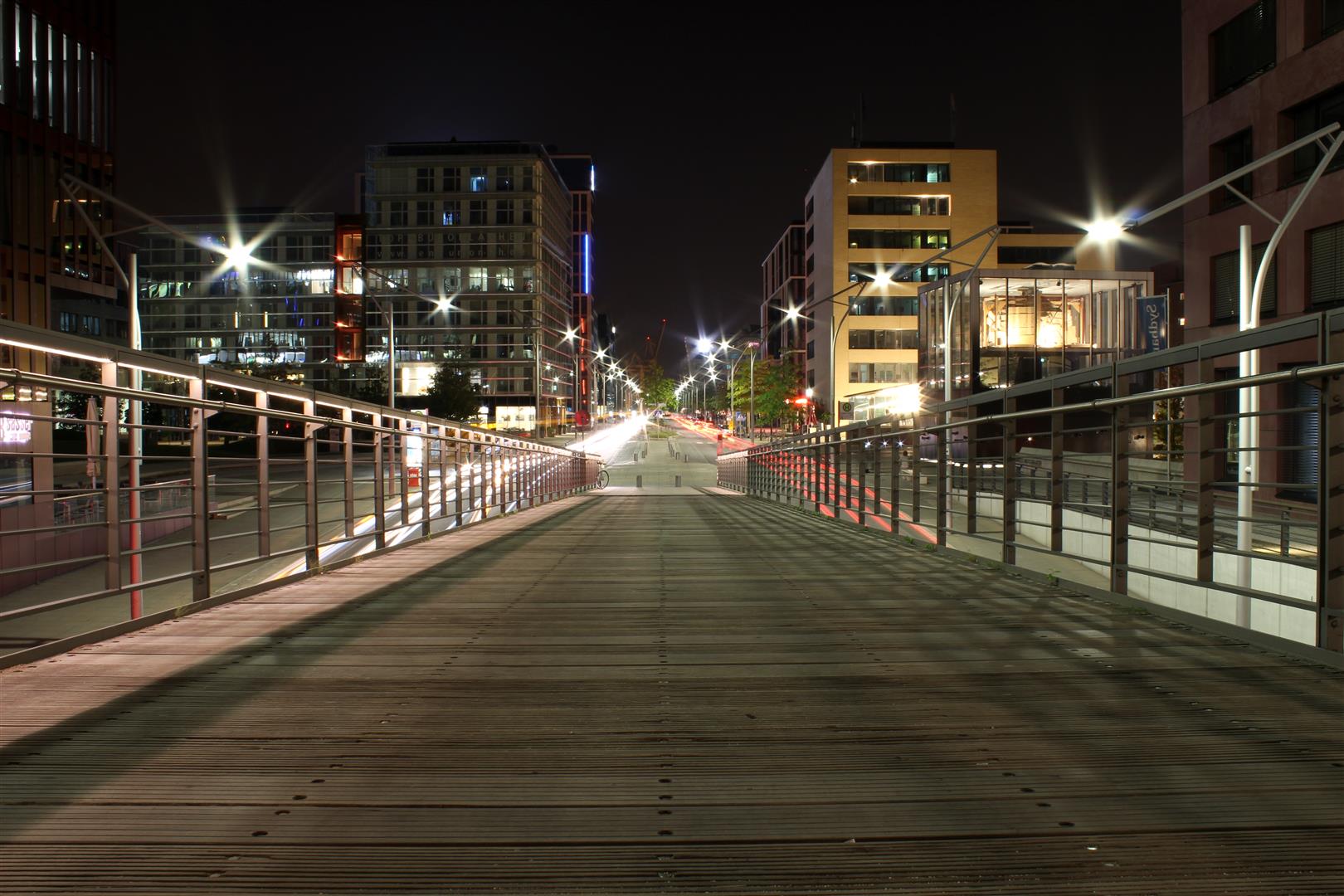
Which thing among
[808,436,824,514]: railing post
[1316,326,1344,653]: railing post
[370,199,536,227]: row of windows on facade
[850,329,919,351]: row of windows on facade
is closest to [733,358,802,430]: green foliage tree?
[850,329,919,351]: row of windows on facade

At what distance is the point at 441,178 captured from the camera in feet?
316

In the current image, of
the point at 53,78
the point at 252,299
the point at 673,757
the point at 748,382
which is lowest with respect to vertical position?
the point at 673,757

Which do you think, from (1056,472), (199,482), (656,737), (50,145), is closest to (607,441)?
(50,145)

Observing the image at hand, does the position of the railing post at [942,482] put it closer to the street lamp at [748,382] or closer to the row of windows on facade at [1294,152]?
the row of windows on facade at [1294,152]

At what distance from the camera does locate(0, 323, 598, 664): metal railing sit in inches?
187

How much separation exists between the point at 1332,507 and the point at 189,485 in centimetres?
581

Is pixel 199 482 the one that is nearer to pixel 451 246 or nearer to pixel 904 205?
pixel 904 205

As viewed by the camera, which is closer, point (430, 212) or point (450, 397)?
point (450, 397)

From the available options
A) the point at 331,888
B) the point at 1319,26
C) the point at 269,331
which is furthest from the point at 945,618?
the point at 269,331

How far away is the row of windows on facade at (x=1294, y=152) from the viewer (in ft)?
75.8

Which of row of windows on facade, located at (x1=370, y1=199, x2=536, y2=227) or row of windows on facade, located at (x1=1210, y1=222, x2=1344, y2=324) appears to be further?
row of windows on facade, located at (x1=370, y1=199, x2=536, y2=227)

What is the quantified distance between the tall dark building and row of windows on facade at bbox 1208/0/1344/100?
3501 cm

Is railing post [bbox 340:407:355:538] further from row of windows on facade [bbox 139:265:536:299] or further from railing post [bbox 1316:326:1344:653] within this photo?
row of windows on facade [bbox 139:265:536:299]

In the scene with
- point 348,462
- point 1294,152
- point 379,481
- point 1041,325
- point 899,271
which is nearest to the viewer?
point 348,462
